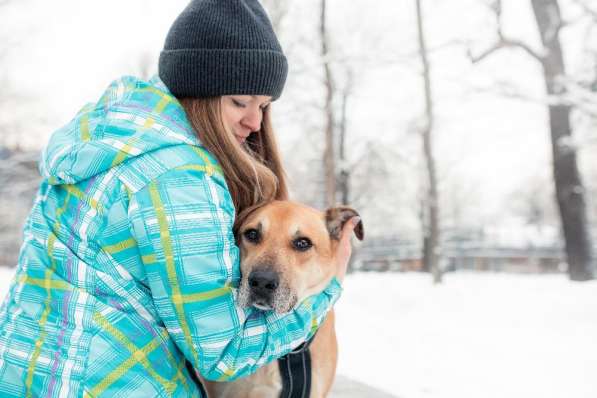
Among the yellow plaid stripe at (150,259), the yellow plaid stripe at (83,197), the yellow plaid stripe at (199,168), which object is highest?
the yellow plaid stripe at (199,168)

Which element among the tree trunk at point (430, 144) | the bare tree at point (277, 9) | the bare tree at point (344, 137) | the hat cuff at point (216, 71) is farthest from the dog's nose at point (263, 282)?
the bare tree at point (344, 137)

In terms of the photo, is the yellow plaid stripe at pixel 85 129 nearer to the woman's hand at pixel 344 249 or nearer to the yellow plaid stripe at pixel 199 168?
the yellow plaid stripe at pixel 199 168

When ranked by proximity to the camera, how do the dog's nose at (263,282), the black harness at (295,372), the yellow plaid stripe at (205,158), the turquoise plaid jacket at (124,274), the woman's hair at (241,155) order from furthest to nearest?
1. the black harness at (295,372)
2. the dog's nose at (263,282)
3. the woman's hair at (241,155)
4. the yellow plaid stripe at (205,158)
5. the turquoise plaid jacket at (124,274)

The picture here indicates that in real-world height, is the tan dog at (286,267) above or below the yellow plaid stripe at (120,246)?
below

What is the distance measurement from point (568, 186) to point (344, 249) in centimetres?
870

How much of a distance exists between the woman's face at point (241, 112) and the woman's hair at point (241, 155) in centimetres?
6

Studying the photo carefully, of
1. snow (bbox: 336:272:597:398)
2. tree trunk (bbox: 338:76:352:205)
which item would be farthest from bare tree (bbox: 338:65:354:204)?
snow (bbox: 336:272:597:398)

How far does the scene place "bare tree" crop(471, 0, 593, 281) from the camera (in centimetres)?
916

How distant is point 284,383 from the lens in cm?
210

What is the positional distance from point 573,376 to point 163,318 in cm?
405

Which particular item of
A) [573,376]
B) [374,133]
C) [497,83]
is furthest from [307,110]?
[573,376]

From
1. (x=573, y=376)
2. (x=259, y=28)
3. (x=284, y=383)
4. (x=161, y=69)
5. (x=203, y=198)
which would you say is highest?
(x=259, y=28)

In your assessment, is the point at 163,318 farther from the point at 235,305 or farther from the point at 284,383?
the point at 284,383

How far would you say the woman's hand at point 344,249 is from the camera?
7.21 ft
